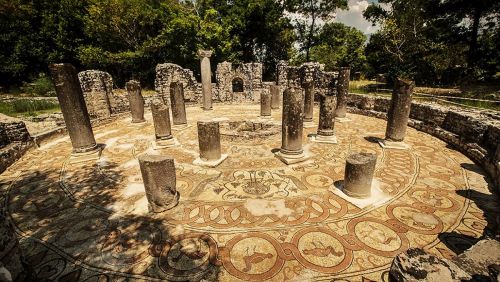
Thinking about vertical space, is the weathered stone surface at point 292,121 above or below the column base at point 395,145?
above

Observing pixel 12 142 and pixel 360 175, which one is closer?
pixel 360 175

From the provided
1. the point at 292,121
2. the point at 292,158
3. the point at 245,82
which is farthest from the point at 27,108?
the point at 292,158

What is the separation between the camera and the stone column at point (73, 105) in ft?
23.5

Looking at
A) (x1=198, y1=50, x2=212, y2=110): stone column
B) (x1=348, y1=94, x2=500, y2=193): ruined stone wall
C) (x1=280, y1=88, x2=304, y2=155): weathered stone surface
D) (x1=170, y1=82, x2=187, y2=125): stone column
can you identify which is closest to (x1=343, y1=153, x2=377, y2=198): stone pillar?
(x1=280, y1=88, x2=304, y2=155): weathered stone surface

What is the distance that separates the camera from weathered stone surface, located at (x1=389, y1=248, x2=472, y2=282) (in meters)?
2.71

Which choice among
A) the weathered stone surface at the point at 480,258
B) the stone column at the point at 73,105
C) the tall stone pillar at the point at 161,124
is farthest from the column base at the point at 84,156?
the weathered stone surface at the point at 480,258

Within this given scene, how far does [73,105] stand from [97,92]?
7.66 metres

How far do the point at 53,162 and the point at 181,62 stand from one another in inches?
758

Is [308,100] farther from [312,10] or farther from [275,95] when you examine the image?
[312,10]

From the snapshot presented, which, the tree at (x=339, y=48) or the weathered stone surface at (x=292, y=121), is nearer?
the weathered stone surface at (x=292, y=121)

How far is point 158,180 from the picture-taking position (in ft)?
16.5

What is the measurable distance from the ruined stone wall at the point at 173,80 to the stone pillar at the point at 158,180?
1328 centimetres

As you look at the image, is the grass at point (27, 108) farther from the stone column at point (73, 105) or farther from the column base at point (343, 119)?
the column base at point (343, 119)

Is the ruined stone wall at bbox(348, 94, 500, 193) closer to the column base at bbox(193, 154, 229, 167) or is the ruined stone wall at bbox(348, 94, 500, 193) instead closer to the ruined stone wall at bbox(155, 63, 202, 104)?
the column base at bbox(193, 154, 229, 167)
